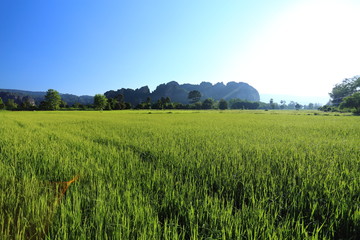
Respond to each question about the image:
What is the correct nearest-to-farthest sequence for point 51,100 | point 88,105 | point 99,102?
point 51,100 → point 99,102 → point 88,105

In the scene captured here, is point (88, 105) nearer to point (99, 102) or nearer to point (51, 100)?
point (99, 102)

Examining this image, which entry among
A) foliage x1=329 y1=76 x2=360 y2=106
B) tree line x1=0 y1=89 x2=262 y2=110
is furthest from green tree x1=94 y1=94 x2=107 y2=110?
foliage x1=329 y1=76 x2=360 y2=106

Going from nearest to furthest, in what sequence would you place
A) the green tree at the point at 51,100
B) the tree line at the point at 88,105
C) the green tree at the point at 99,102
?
the green tree at the point at 51,100 → the tree line at the point at 88,105 → the green tree at the point at 99,102

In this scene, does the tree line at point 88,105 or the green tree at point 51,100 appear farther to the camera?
the tree line at point 88,105

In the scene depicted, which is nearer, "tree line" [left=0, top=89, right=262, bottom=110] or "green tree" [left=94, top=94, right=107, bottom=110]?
"tree line" [left=0, top=89, right=262, bottom=110]

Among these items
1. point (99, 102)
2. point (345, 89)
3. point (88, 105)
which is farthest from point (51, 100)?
point (345, 89)

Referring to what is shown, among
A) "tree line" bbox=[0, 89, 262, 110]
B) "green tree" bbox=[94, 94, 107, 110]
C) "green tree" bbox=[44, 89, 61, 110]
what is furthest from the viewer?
"green tree" bbox=[94, 94, 107, 110]

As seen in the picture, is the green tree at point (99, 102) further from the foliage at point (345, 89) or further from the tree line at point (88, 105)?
the foliage at point (345, 89)

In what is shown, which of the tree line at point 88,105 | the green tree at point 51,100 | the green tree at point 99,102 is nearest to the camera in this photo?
the green tree at point 51,100

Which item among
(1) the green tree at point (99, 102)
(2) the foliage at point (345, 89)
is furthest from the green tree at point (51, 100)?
(2) the foliage at point (345, 89)

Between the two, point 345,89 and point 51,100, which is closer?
point 51,100

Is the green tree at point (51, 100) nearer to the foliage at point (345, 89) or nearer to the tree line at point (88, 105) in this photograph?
the tree line at point (88, 105)

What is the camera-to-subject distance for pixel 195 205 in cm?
190

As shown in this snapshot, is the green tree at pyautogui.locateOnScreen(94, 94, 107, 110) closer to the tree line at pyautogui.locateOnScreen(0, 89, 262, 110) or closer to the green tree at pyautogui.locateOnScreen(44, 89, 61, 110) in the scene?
the tree line at pyautogui.locateOnScreen(0, 89, 262, 110)
